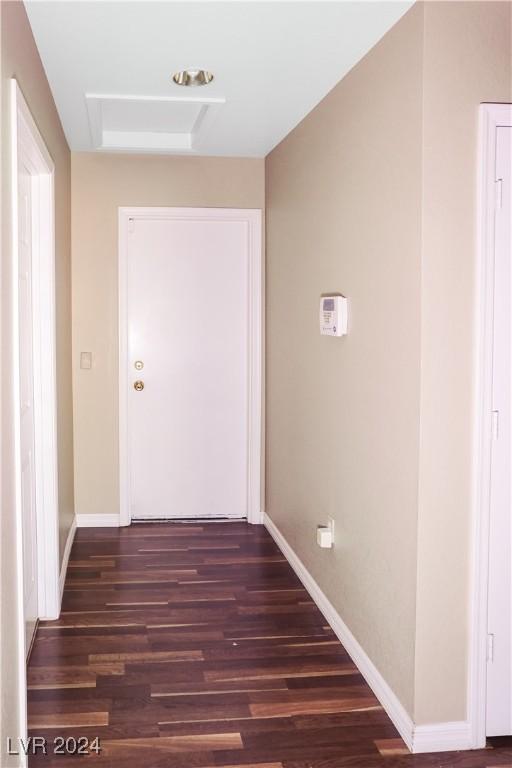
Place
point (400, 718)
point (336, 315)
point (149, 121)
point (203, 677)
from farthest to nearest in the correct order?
point (149, 121)
point (336, 315)
point (203, 677)
point (400, 718)

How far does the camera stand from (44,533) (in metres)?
3.74

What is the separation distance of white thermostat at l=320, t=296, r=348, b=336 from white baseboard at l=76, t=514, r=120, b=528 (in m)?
2.38

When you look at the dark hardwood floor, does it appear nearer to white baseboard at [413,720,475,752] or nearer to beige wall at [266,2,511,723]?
white baseboard at [413,720,475,752]

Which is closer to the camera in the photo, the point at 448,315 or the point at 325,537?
the point at 448,315

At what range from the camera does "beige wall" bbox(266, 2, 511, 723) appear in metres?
2.57

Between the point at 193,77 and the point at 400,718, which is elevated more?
the point at 193,77

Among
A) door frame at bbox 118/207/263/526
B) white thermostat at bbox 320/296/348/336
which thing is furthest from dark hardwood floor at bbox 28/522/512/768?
white thermostat at bbox 320/296/348/336

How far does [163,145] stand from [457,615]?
11.0 feet

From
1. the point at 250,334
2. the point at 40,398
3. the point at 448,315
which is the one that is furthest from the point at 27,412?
the point at 250,334

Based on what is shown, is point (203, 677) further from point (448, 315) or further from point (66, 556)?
point (448, 315)

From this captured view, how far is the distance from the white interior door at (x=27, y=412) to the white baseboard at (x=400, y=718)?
1296mm

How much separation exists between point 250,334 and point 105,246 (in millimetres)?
1072

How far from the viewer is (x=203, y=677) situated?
3.17 meters

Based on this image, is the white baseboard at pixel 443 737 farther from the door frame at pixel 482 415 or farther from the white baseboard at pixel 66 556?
the white baseboard at pixel 66 556
